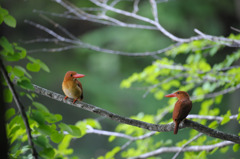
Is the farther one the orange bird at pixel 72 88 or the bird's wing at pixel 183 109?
the orange bird at pixel 72 88

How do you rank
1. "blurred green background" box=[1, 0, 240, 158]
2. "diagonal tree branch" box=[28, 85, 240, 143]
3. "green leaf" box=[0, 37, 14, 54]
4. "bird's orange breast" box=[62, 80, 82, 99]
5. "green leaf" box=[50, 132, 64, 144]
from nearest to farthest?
"green leaf" box=[0, 37, 14, 54]
"green leaf" box=[50, 132, 64, 144]
"diagonal tree branch" box=[28, 85, 240, 143]
"bird's orange breast" box=[62, 80, 82, 99]
"blurred green background" box=[1, 0, 240, 158]

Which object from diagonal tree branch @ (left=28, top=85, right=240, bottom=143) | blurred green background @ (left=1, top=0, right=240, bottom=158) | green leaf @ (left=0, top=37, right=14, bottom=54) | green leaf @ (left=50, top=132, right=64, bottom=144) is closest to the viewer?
green leaf @ (left=0, top=37, right=14, bottom=54)

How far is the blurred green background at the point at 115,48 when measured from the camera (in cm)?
516

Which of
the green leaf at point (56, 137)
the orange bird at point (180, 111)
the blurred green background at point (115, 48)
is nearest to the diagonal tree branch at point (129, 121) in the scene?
the orange bird at point (180, 111)

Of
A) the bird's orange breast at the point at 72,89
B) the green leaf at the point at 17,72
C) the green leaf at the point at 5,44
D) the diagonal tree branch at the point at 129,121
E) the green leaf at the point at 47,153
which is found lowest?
the green leaf at the point at 47,153

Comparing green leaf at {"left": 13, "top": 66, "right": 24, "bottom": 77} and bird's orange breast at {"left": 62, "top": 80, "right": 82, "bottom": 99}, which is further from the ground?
green leaf at {"left": 13, "top": 66, "right": 24, "bottom": 77}

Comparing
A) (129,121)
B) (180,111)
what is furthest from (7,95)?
(180,111)

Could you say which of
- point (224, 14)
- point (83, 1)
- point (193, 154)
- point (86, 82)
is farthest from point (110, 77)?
point (193, 154)

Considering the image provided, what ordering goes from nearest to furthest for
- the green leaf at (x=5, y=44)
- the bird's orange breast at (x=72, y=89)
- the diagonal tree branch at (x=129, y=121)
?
the green leaf at (x=5, y=44) < the diagonal tree branch at (x=129, y=121) < the bird's orange breast at (x=72, y=89)

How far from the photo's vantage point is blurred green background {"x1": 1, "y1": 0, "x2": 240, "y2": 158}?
516cm

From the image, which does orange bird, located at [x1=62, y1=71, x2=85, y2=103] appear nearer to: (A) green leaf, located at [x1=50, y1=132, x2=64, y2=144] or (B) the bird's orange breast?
(B) the bird's orange breast

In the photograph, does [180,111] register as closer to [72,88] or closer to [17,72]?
[72,88]

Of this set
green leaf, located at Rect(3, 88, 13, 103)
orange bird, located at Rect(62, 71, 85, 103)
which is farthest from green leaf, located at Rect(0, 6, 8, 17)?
orange bird, located at Rect(62, 71, 85, 103)

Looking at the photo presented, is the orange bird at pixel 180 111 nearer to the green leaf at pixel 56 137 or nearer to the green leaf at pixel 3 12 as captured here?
the green leaf at pixel 56 137
